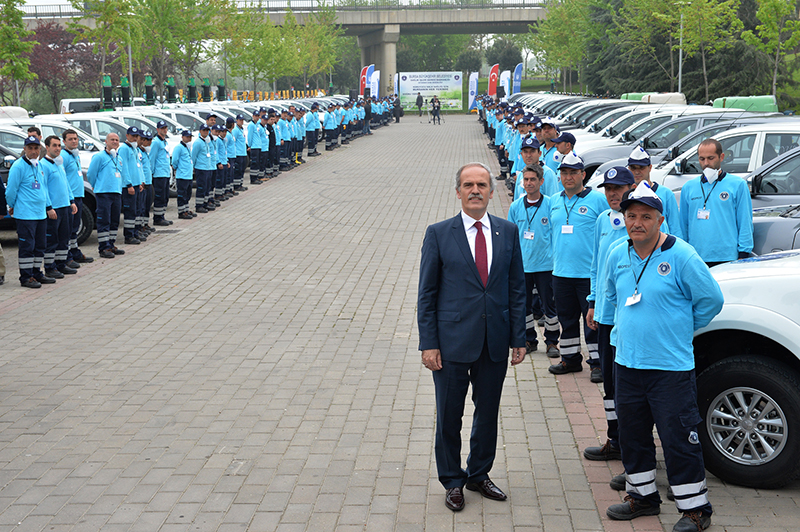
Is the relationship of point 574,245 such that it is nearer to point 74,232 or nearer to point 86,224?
point 74,232

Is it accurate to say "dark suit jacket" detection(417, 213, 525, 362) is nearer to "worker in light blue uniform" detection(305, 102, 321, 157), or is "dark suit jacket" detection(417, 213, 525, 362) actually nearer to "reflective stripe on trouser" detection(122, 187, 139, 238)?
"reflective stripe on trouser" detection(122, 187, 139, 238)

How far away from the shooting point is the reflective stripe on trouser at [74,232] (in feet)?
40.1

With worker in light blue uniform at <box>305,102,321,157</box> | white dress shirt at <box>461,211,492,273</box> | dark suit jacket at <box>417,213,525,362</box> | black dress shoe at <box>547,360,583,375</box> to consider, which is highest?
worker in light blue uniform at <box>305,102,321,157</box>

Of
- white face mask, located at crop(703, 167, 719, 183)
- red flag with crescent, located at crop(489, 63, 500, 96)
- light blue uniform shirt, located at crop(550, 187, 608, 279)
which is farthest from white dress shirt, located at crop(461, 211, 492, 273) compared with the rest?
red flag with crescent, located at crop(489, 63, 500, 96)

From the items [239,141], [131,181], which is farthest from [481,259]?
[239,141]

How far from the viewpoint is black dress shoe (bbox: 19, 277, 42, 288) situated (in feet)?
36.3

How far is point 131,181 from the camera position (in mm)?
13766

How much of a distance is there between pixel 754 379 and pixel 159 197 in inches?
524

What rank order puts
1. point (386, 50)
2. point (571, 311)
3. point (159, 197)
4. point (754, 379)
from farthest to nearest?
point (386, 50), point (159, 197), point (571, 311), point (754, 379)

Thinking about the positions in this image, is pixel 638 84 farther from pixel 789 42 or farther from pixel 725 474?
pixel 725 474

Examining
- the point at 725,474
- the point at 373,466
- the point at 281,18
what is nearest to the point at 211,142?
the point at 373,466

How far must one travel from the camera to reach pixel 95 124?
17266mm

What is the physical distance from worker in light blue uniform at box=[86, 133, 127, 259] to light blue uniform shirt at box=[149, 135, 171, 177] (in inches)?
78.3

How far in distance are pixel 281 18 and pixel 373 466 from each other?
2827 inches
